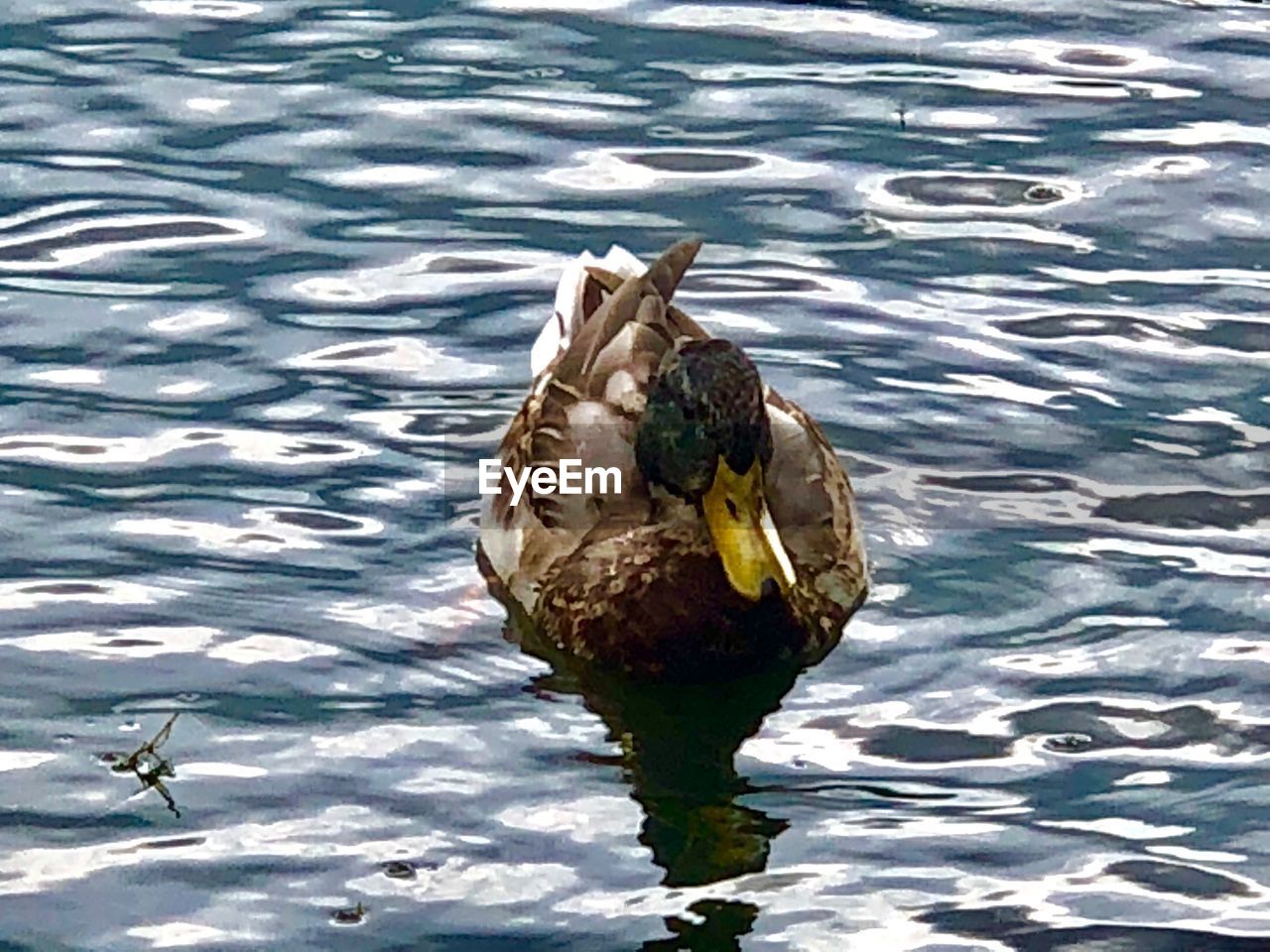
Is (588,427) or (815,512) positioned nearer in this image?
(815,512)

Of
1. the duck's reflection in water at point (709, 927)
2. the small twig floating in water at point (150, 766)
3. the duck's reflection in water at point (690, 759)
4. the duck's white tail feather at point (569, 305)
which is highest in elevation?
the duck's white tail feather at point (569, 305)

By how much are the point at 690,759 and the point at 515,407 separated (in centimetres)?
235

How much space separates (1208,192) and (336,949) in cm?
580

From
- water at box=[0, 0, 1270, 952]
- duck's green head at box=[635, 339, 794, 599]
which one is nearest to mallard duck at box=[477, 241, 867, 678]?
duck's green head at box=[635, 339, 794, 599]

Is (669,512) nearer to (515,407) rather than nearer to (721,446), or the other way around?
(721,446)

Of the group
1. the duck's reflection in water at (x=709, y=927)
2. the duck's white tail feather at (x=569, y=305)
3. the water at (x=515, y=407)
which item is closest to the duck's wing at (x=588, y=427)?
the water at (x=515, y=407)

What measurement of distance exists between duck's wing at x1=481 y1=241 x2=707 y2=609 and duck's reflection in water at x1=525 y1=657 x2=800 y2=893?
0.56 m

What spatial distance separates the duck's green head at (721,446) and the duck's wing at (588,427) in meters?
0.38

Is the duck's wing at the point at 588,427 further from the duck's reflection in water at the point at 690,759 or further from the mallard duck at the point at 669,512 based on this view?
the duck's reflection in water at the point at 690,759

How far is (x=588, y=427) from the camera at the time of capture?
32.5ft

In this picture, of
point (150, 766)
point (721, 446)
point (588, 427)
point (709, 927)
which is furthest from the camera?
point (588, 427)

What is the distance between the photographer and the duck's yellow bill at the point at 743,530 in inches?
363

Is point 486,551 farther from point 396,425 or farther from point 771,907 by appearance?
point 771,907

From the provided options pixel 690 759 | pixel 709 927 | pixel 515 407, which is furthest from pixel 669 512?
pixel 709 927
